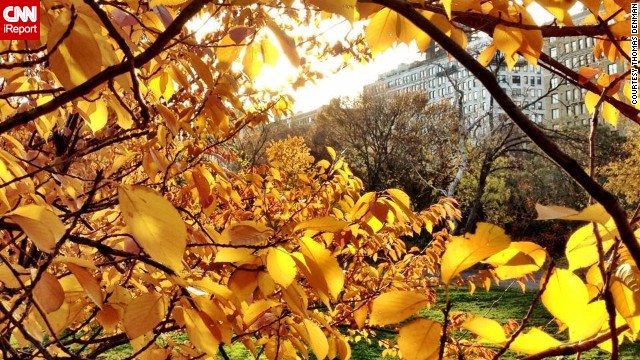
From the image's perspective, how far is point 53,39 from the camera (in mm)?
586

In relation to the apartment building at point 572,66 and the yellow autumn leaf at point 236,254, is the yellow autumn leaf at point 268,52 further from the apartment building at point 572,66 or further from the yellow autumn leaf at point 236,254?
the apartment building at point 572,66

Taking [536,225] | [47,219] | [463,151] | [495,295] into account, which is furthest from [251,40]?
[536,225]

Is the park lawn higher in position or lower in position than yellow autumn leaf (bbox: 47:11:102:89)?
lower

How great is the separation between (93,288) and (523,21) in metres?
0.78

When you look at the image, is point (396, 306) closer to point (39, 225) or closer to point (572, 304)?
point (572, 304)

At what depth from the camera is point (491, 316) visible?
1035 centimetres

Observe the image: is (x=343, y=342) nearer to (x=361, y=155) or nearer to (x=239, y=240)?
(x=239, y=240)

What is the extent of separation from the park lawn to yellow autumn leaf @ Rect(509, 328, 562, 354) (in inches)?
195

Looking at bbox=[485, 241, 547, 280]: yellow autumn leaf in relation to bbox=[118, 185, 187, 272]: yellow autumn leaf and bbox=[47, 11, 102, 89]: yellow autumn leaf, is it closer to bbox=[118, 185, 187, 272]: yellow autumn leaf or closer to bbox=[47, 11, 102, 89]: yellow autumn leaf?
bbox=[118, 185, 187, 272]: yellow autumn leaf

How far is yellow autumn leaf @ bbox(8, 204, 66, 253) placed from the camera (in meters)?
0.66

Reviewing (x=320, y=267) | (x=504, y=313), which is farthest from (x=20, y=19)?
(x=504, y=313)

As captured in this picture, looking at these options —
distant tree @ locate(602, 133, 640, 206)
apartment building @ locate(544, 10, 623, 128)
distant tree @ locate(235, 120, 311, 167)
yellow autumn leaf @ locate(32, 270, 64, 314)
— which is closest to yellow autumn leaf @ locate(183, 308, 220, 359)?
yellow autumn leaf @ locate(32, 270, 64, 314)

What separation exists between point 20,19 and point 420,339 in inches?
41.0

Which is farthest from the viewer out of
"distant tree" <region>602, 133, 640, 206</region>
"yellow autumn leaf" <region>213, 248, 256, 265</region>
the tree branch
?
"distant tree" <region>602, 133, 640, 206</region>
